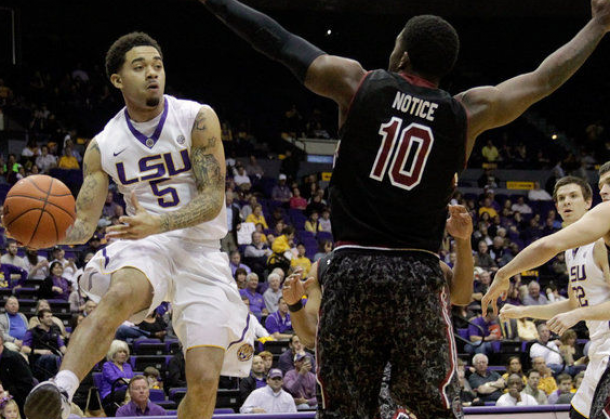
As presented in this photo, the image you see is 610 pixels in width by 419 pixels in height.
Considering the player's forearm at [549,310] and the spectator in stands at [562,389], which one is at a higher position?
the player's forearm at [549,310]

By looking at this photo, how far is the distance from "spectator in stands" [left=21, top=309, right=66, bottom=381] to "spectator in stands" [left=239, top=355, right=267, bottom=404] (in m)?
2.36

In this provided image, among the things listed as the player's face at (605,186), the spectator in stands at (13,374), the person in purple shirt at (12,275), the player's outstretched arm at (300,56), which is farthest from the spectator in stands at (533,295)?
the player's outstretched arm at (300,56)

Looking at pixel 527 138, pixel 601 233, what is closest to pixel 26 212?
pixel 601 233

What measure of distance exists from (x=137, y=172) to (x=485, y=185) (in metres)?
18.3

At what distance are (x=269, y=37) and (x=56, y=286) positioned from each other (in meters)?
10.3

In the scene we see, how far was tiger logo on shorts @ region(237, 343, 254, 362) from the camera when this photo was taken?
17.3 ft

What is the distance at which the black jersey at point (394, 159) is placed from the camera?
11.2 ft

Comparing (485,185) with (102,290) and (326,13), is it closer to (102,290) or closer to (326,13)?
(326,13)

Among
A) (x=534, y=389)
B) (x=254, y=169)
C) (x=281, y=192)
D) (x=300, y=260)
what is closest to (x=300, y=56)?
(x=534, y=389)

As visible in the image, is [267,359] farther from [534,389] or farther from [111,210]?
[111,210]

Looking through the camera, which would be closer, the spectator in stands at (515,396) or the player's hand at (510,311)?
the player's hand at (510,311)

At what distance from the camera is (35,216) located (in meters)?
4.68

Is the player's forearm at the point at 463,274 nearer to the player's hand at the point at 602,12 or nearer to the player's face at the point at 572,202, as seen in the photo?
the player's hand at the point at 602,12

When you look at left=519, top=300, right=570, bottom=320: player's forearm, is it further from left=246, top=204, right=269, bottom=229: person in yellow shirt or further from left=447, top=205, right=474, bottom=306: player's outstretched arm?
left=246, top=204, right=269, bottom=229: person in yellow shirt
